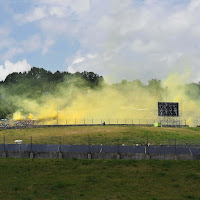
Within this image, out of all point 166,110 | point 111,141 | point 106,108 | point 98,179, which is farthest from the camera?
point 106,108

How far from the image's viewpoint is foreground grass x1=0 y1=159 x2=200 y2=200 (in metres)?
28.3

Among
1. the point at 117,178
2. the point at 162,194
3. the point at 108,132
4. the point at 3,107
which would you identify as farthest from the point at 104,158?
the point at 3,107

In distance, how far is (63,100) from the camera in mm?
199250

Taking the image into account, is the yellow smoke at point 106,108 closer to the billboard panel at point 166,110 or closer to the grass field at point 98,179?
the billboard panel at point 166,110

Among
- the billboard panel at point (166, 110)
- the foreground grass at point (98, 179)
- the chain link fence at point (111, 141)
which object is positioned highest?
the billboard panel at point (166, 110)

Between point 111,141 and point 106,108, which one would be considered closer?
point 111,141

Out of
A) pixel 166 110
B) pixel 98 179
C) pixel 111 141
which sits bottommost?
pixel 98 179

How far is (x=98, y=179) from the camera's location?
33.2 meters

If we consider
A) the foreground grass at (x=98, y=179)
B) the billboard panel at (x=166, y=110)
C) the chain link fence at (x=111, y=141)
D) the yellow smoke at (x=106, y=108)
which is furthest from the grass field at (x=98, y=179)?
the yellow smoke at (x=106, y=108)

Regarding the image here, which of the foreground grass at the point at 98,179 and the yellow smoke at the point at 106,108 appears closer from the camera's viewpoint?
the foreground grass at the point at 98,179

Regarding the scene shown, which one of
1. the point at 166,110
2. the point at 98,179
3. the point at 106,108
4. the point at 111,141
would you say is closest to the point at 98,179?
the point at 98,179

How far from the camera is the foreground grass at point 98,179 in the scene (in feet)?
92.9

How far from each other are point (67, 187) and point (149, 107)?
157 metres

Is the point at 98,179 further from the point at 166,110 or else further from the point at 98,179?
the point at 166,110
